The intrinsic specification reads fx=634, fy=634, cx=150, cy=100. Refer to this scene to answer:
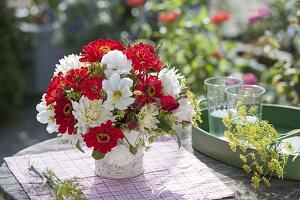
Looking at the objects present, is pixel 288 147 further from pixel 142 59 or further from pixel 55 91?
pixel 55 91

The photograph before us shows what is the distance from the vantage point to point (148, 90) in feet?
5.94

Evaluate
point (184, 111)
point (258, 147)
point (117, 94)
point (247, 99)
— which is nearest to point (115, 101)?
point (117, 94)

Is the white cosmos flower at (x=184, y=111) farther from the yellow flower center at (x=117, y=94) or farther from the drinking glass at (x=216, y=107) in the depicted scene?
the drinking glass at (x=216, y=107)

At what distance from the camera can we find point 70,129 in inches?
70.1

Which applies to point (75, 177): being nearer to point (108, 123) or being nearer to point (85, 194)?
point (85, 194)

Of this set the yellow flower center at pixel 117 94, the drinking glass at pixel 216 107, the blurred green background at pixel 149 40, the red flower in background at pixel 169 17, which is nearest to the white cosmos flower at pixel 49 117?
the yellow flower center at pixel 117 94

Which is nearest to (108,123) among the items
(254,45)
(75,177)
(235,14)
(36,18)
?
(75,177)

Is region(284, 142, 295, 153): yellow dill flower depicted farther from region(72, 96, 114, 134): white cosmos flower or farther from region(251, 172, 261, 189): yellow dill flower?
region(72, 96, 114, 134): white cosmos flower

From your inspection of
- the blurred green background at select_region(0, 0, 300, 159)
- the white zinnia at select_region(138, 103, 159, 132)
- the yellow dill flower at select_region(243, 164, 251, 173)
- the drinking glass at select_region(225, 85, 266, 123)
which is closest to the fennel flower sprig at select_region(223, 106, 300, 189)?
the yellow dill flower at select_region(243, 164, 251, 173)

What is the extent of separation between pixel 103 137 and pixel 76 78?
184 mm

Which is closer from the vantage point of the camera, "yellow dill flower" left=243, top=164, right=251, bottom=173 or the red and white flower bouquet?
the red and white flower bouquet

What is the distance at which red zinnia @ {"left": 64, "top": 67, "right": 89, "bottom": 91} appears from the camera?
1.77 meters

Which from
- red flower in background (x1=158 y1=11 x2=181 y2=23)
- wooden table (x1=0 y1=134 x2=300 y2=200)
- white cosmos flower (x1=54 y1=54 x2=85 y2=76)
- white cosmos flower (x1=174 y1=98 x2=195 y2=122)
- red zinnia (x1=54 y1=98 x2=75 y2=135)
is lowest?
wooden table (x1=0 y1=134 x2=300 y2=200)

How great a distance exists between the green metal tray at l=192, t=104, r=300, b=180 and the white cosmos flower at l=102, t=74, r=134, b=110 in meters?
0.45
